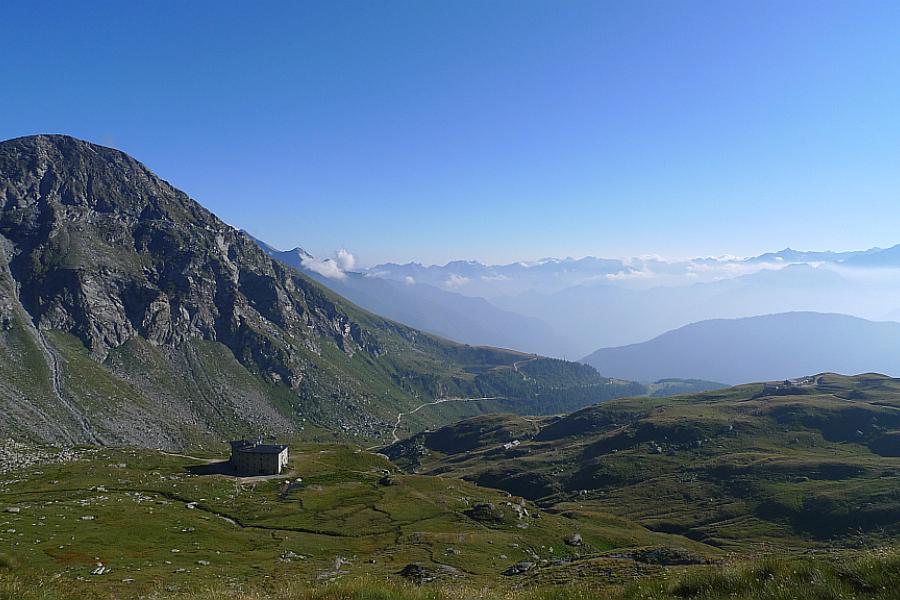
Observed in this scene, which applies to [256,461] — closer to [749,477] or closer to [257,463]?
[257,463]

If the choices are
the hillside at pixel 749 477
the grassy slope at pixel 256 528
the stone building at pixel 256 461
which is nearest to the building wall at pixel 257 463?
the stone building at pixel 256 461

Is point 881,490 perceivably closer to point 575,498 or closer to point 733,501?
point 733,501

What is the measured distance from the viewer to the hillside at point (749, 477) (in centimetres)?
11731

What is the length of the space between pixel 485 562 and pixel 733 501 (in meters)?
96.2

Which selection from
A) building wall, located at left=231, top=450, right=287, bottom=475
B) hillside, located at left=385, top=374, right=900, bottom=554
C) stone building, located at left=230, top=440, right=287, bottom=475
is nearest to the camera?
hillside, located at left=385, top=374, right=900, bottom=554

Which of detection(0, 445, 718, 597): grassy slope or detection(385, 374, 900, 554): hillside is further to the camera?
detection(385, 374, 900, 554): hillside

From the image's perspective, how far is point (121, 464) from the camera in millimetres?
138250

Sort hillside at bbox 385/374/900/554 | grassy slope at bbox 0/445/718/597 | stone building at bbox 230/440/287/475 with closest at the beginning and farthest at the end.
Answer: grassy slope at bbox 0/445/718/597 → hillside at bbox 385/374/900/554 → stone building at bbox 230/440/287/475

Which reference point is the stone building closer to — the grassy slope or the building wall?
the building wall

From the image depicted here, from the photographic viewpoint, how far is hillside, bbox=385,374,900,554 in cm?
11731

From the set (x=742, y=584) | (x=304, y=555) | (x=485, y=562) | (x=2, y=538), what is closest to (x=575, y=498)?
(x=485, y=562)

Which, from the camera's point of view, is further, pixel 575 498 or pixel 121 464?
pixel 575 498

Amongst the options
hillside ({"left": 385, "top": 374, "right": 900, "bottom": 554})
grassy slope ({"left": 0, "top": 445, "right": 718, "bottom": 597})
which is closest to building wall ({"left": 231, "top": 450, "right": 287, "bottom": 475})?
grassy slope ({"left": 0, "top": 445, "right": 718, "bottom": 597})

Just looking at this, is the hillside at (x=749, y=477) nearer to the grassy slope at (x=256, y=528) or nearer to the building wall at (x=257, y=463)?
the grassy slope at (x=256, y=528)
